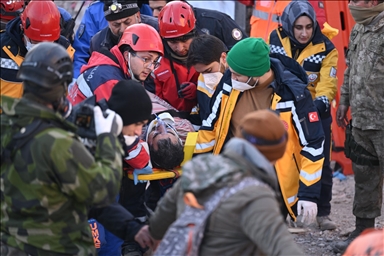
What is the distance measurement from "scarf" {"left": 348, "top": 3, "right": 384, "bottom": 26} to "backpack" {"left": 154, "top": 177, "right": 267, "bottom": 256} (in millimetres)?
3441

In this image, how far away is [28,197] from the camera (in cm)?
359

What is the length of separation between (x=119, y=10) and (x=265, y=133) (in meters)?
3.61

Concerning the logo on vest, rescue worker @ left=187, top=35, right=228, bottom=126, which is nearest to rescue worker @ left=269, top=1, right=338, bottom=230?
the logo on vest

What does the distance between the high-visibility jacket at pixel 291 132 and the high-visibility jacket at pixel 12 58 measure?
1.55 meters

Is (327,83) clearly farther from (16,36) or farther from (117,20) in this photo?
(16,36)

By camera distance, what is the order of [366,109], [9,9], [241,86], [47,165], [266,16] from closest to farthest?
[47,165], [241,86], [366,109], [9,9], [266,16]

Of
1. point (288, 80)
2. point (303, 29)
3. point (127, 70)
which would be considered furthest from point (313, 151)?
point (303, 29)

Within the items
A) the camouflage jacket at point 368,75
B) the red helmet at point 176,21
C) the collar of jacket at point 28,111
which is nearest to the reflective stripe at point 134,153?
the red helmet at point 176,21

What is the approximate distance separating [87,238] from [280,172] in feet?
6.43

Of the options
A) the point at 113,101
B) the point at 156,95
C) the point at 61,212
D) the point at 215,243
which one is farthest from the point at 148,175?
the point at 215,243

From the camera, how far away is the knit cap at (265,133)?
3.32 metres

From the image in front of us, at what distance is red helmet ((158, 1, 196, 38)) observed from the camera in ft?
20.3

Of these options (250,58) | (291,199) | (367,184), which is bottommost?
(367,184)

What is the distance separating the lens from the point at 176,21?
6.20 meters
